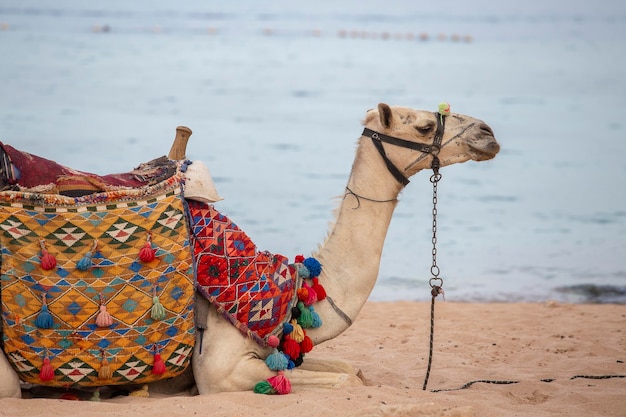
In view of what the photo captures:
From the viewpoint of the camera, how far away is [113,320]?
6.10m

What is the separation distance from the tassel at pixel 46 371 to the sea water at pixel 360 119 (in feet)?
18.7

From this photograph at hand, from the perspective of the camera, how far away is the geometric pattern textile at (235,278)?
250 inches

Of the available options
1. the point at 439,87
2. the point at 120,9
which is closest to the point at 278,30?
the point at 120,9

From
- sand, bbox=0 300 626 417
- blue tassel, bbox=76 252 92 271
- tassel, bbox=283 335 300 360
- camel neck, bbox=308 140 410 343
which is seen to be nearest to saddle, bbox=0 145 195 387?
blue tassel, bbox=76 252 92 271

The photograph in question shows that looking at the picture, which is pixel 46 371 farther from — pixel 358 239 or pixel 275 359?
pixel 358 239

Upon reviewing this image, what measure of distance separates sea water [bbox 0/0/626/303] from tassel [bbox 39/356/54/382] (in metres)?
5.70

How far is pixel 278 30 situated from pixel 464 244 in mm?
41024

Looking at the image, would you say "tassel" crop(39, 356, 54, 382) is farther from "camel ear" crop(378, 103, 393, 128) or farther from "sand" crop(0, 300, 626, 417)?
"camel ear" crop(378, 103, 393, 128)

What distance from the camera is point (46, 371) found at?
20.0 ft

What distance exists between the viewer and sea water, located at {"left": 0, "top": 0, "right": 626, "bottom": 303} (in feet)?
44.1

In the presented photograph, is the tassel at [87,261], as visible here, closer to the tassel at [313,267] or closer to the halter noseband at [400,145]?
the tassel at [313,267]

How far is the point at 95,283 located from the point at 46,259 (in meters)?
0.29

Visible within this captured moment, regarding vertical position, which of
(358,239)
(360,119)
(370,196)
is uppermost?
(360,119)

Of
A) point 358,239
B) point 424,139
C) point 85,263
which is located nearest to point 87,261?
point 85,263
